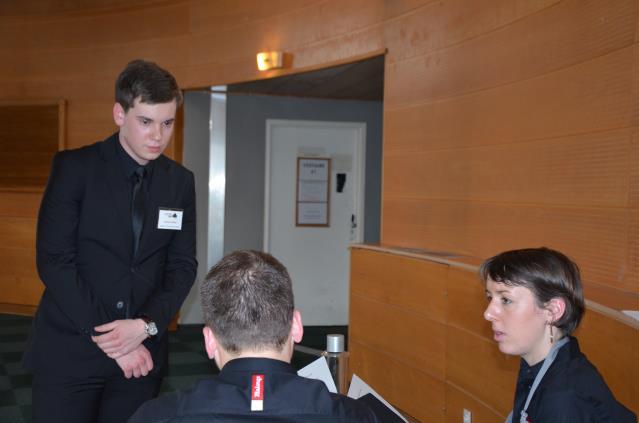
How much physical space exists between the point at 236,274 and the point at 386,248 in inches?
129

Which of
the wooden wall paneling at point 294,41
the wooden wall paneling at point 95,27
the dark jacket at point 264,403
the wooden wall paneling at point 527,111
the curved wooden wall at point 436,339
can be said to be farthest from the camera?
the wooden wall paneling at point 95,27

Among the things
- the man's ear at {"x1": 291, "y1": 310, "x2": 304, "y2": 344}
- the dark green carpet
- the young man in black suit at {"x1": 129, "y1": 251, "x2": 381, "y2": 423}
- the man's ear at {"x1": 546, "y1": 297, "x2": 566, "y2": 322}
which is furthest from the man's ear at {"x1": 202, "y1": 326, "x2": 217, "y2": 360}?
the dark green carpet

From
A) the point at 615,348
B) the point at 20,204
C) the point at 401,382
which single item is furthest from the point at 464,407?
the point at 20,204

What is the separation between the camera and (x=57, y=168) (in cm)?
176

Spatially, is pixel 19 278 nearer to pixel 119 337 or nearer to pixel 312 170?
pixel 312 170

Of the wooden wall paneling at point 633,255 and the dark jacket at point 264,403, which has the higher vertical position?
the wooden wall paneling at point 633,255

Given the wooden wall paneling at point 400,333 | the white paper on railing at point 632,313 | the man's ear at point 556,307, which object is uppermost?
the man's ear at point 556,307

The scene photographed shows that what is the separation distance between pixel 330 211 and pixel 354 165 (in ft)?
1.79

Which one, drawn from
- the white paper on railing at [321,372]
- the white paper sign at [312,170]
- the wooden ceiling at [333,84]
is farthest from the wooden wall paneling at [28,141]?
the white paper on railing at [321,372]

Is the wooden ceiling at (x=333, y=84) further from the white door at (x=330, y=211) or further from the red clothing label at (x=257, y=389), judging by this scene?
the red clothing label at (x=257, y=389)

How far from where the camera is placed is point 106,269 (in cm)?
176

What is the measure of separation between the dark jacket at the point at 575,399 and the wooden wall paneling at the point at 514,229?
4.03 feet

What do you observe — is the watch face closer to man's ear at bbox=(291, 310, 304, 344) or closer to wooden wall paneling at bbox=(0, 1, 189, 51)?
man's ear at bbox=(291, 310, 304, 344)

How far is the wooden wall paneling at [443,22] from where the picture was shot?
3.53 meters
